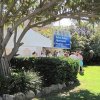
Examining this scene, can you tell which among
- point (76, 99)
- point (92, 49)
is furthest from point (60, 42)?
point (76, 99)

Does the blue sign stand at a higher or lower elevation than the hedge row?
higher

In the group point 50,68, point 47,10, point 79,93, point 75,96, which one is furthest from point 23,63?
point 75,96

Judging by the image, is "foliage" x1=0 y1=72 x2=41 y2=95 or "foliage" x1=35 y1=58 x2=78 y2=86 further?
"foliage" x1=35 y1=58 x2=78 y2=86

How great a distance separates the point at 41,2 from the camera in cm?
1677

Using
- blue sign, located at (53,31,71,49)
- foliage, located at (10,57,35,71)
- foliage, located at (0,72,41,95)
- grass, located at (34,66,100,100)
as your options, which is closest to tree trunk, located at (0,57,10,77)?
foliage, located at (0,72,41,95)

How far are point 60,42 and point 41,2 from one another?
15175mm

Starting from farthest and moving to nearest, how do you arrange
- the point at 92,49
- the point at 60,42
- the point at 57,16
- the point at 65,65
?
the point at 92,49 < the point at 60,42 < the point at 65,65 < the point at 57,16

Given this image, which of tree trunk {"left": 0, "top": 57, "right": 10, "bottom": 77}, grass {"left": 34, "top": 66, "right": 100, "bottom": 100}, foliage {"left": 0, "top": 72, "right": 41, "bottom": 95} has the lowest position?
grass {"left": 34, "top": 66, "right": 100, "bottom": 100}

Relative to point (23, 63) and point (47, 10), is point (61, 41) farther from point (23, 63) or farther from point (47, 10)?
point (47, 10)

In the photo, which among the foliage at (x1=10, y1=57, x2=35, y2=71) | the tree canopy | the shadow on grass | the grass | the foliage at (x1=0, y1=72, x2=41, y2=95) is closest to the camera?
the foliage at (x1=0, y1=72, x2=41, y2=95)

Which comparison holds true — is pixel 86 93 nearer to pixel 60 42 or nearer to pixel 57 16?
pixel 57 16

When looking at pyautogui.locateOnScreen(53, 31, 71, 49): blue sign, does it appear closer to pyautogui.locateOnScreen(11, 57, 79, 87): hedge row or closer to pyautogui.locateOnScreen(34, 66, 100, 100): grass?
pyautogui.locateOnScreen(34, 66, 100, 100): grass

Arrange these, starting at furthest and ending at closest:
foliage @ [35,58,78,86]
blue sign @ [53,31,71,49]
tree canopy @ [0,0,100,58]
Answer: blue sign @ [53,31,71,49]
foliage @ [35,58,78,86]
tree canopy @ [0,0,100,58]

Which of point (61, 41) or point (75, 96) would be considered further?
point (61, 41)
